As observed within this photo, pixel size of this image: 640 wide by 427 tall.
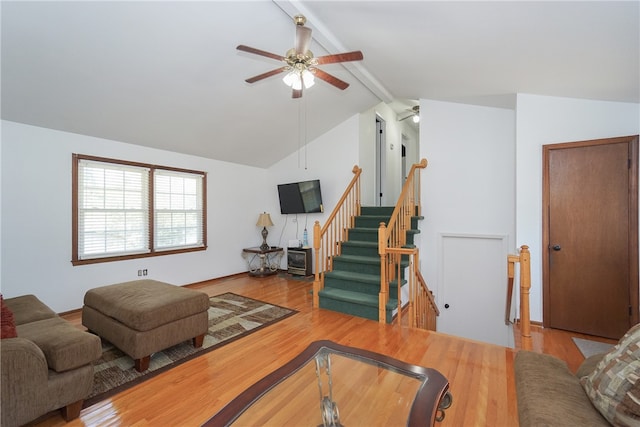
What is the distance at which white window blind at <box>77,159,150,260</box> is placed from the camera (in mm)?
3758

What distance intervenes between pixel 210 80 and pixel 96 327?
2910 millimetres

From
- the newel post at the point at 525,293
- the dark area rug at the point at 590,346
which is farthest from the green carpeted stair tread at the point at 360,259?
the dark area rug at the point at 590,346

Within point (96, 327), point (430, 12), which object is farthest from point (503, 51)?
point (96, 327)

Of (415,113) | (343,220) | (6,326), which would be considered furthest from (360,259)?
(415,113)

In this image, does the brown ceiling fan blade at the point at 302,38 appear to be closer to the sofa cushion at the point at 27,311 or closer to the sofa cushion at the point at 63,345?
the sofa cushion at the point at 63,345

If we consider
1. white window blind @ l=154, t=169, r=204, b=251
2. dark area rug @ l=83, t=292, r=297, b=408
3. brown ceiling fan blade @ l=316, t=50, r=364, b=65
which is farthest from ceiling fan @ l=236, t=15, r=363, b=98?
white window blind @ l=154, t=169, r=204, b=251

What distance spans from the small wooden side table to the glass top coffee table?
411cm

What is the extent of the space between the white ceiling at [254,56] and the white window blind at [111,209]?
0.53m

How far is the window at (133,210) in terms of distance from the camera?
375 cm

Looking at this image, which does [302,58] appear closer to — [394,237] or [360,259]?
[394,237]

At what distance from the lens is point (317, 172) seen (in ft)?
18.9

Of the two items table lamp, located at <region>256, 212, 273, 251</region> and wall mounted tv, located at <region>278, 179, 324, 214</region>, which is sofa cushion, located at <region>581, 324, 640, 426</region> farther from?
table lamp, located at <region>256, 212, 273, 251</region>

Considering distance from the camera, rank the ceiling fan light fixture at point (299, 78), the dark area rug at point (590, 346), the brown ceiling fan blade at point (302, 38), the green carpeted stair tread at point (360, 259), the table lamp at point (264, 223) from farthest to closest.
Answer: the table lamp at point (264, 223), the green carpeted stair tread at point (360, 259), the dark area rug at point (590, 346), the ceiling fan light fixture at point (299, 78), the brown ceiling fan blade at point (302, 38)

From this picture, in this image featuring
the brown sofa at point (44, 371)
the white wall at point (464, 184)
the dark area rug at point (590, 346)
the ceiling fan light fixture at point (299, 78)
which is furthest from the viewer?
the white wall at point (464, 184)
